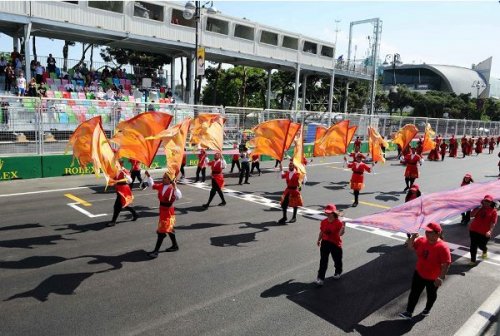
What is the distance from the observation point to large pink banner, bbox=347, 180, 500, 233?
22.4 feet

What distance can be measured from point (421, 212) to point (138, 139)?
22.2ft

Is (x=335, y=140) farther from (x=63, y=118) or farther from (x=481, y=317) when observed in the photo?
(x=63, y=118)

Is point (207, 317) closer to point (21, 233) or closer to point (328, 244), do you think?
point (328, 244)

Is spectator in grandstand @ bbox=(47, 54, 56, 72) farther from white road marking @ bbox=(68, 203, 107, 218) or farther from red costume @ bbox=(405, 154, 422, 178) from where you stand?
red costume @ bbox=(405, 154, 422, 178)

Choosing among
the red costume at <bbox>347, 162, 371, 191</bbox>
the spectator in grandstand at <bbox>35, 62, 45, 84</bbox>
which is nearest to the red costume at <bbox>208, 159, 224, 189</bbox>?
Answer: the red costume at <bbox>347, 162, 371, 191</bbox>

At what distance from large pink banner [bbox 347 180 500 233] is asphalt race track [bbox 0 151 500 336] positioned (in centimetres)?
117

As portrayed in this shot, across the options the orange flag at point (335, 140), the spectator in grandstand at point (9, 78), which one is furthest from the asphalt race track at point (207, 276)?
the spectator in grandstand at point (9, 78)

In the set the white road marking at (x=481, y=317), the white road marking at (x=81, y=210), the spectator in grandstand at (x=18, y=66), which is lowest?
the white road marking at (x=481, y=317)

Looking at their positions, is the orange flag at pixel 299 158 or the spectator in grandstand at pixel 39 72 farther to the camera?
the spectator in grandstand at pixel 39 72

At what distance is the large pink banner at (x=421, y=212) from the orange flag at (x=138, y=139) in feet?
18.3

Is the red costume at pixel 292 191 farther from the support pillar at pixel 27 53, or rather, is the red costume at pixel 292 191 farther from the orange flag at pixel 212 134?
the support pillar at pixel 27 53

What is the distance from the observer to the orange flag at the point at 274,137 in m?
12.4

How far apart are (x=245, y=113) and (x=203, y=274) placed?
51.8 feet

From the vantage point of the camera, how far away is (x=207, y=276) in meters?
7.34
